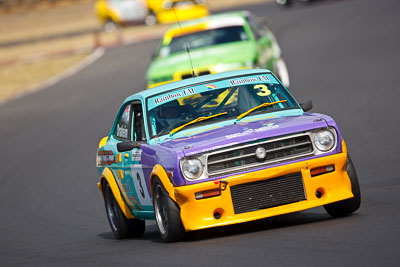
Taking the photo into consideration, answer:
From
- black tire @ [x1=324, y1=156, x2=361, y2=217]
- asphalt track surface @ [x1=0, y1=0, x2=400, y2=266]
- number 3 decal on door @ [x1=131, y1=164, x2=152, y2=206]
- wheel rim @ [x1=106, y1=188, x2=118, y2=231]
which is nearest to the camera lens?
asphalt track surface @ [x1=0, y1=0, x2=400, y2=266]

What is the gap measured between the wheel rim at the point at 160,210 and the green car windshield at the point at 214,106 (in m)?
0.74

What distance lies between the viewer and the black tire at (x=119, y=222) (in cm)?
957

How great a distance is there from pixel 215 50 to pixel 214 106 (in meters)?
8.09

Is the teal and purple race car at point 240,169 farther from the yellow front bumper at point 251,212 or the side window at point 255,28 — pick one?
the side window at point 255,28

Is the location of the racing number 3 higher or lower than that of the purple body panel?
higher

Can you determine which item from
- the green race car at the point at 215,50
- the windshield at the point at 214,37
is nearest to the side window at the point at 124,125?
the green race car at the point at 215,50

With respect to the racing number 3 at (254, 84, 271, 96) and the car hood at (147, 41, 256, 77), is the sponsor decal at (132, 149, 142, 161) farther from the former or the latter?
the car hood at (147, 41, 256, 77)

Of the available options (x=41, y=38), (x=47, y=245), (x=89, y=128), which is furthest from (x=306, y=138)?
(x=41, y=38)

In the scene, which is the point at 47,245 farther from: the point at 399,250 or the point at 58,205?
the point at 399,250

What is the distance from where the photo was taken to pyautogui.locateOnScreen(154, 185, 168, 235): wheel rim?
8.07 metres

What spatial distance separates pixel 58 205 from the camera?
43.1 ft

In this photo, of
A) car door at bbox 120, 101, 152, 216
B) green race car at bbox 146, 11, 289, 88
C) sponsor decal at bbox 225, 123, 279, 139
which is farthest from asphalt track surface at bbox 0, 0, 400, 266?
green race car at bbox 146, 11, 289, 88

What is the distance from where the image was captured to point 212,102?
8.88 meters

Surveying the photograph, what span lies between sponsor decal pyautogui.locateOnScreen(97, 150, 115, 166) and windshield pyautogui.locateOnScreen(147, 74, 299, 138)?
890mm
